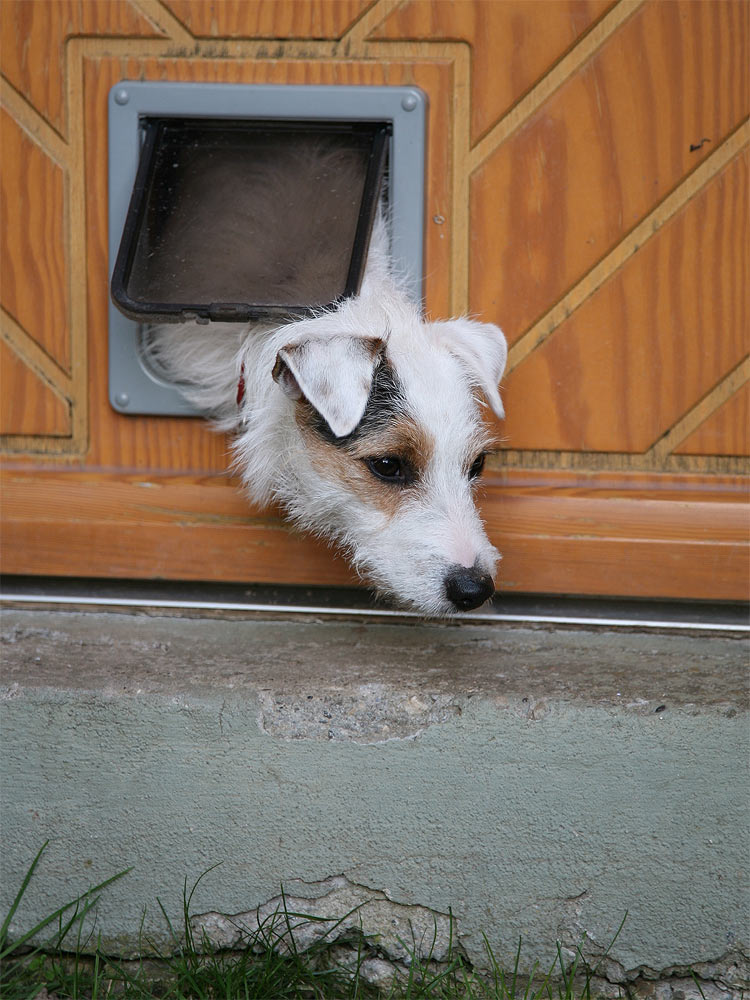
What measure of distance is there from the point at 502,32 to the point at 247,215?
3.15 feet

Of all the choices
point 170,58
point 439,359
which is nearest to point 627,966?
point 439,359

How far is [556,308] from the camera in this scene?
9.30ft

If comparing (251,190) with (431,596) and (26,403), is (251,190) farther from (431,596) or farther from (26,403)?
(431,596)

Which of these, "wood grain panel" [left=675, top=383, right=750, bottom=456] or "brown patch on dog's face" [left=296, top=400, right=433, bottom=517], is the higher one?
"wood grain panel" [left=675, top=383, right=750, bottom=456]

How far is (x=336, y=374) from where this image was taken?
2.30 meters

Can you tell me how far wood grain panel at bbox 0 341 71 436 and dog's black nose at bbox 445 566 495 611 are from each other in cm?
149

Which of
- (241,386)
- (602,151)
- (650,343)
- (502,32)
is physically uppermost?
(502,32)

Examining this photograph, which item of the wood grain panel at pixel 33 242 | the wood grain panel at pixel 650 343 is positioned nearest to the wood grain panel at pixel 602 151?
the wood grain panel at pixel 650 343

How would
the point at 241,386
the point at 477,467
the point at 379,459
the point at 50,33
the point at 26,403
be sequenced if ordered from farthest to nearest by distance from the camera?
the point at 26,403 → the point at 50,33 → the point at 241,386 → the point at 477,467 → the point at 379,459

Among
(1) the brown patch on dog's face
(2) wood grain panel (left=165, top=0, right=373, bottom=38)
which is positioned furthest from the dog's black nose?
(2) wood grain panel (left=165, top=0, right=373, bottom=38)

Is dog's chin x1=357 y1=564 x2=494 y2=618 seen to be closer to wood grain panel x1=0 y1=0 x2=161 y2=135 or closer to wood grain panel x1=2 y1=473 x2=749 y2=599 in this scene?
wood grain panel x1=2 y1=473 x2=749 y2=599

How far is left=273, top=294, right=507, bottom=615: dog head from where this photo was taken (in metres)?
2.26

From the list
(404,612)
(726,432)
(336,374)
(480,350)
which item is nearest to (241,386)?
(336,374)

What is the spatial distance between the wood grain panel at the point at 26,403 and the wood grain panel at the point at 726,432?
6.68ft
